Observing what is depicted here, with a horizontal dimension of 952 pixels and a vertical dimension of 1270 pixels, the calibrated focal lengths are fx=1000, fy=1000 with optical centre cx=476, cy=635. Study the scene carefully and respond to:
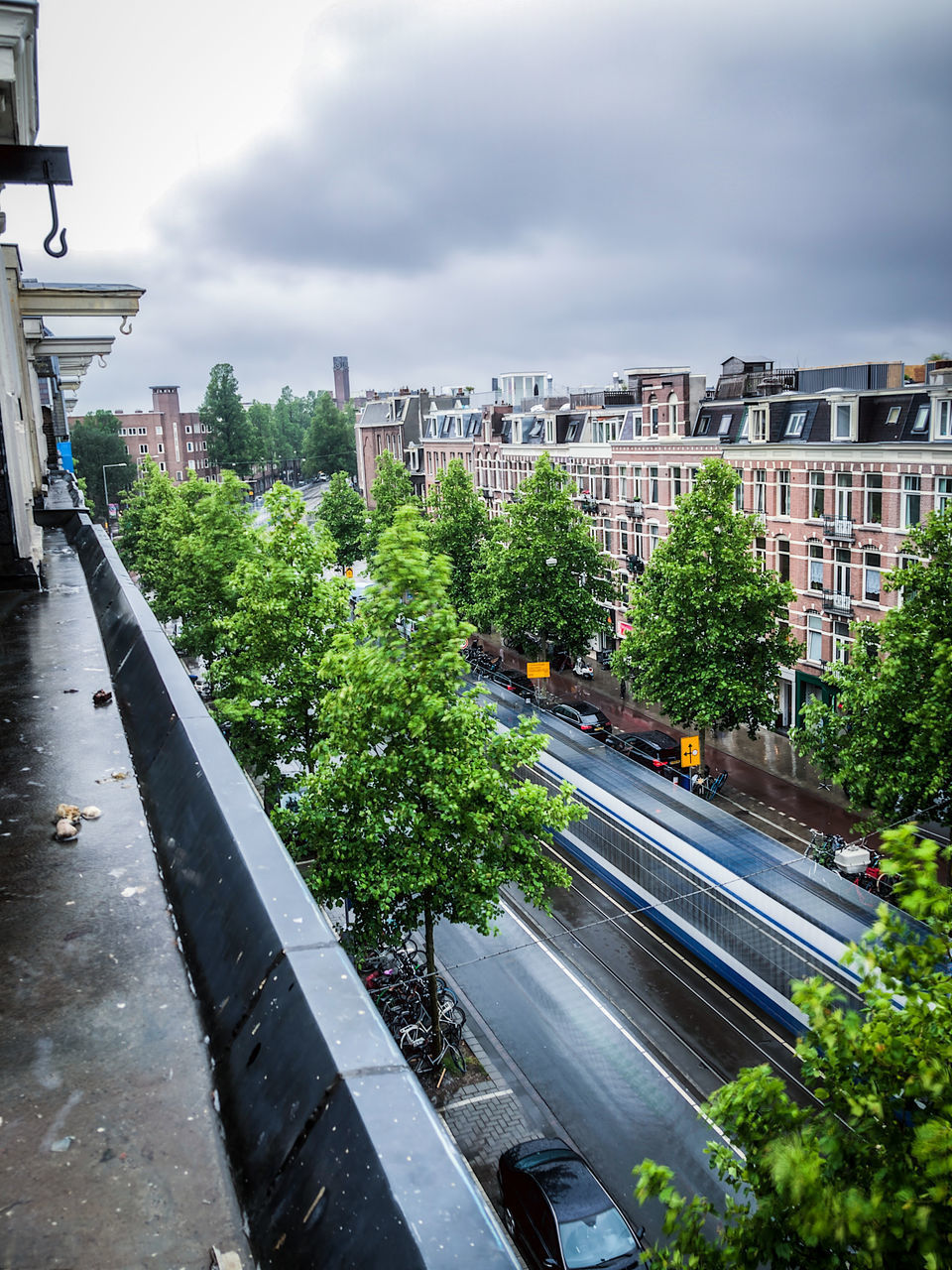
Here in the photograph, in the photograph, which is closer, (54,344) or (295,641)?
(295,641)

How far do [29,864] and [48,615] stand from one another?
660 centimetres

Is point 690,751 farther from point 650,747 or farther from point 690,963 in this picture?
point 690,963

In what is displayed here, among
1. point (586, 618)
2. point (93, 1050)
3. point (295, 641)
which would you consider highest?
point (93, 1050)

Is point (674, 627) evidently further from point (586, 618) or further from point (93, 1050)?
point (93, 1050)

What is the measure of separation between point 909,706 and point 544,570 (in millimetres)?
23561

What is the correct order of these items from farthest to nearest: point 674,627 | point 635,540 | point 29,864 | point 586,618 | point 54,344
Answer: point 635,540 < point 586,618 < point 674,627 < point 54,344 < point 29,864

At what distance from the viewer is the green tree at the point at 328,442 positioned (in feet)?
414

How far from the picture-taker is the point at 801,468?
3666 cm

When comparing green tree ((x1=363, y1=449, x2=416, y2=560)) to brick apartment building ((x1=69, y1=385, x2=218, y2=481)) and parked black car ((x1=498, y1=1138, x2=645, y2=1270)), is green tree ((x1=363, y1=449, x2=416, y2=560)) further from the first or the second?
brick apartment building ((x1=69, y1=385, x2=218, y2=481))

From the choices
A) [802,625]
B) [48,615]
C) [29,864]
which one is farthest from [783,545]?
[29,864]

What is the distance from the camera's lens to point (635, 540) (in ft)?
161

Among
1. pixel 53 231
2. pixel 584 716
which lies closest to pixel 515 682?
pixel 584 716

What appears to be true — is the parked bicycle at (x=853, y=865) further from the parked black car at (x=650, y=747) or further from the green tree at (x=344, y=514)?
the green tree at (x=344, y=514)

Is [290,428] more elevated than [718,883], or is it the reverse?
[290,428]
